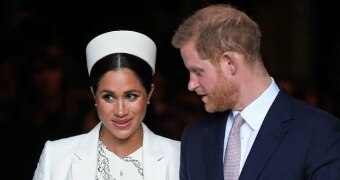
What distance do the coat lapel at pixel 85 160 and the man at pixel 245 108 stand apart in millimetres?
463

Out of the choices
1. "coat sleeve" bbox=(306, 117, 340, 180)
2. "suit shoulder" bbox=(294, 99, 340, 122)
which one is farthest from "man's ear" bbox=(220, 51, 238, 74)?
"coat sleeve" bbox=(306, 117, 340, 180)

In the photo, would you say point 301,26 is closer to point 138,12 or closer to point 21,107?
point 138,12

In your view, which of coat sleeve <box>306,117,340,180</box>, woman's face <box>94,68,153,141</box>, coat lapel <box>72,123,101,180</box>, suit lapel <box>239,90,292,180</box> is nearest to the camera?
coat sleeve <box>306,117,340,180</box>

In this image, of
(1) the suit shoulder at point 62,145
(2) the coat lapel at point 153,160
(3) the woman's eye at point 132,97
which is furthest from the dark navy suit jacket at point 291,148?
(1) the suit shoulder at point 62,145

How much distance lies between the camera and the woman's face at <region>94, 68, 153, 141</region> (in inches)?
124

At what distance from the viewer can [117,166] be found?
10.8ft

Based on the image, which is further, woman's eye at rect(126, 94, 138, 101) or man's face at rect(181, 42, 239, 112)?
woman's eye at rect(126, 94, 138, 101)

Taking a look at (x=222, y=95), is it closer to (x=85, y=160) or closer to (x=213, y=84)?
(x=213, y=84)

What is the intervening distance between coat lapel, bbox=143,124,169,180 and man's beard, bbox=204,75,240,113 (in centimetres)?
46

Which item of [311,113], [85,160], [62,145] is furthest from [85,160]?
[311,113]

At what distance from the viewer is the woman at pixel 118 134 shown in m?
3.17

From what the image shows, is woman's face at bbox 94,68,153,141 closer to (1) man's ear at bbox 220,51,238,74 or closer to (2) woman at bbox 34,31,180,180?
(2) woman at bbox 34,31,180,180

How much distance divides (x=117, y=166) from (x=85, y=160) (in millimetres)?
134

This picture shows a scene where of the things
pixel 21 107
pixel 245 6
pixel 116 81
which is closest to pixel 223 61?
pixel 116 81
